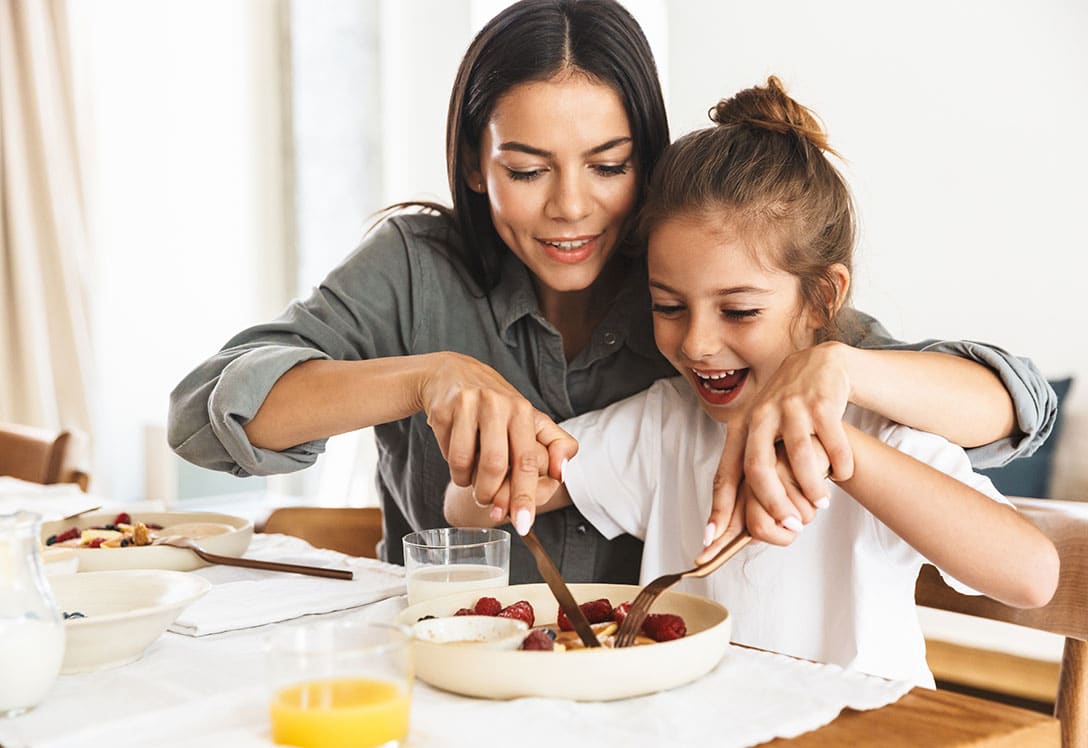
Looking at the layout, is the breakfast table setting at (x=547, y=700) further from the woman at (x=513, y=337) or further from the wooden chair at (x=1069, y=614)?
the wooden chair at (x=1069, y=614)

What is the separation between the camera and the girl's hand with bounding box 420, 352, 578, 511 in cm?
102

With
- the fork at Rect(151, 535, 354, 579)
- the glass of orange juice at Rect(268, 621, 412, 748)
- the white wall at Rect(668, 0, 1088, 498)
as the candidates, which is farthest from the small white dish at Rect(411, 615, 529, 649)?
the white wall at Rect(668, 0, 1088, 498)

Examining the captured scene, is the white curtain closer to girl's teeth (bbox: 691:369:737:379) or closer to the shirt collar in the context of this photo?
the shirt collar

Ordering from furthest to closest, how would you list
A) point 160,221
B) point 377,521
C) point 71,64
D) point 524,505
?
point 160,221, point 71,64, point 377,521, point 524,505

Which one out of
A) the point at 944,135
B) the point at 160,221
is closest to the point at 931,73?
the point at 944,135

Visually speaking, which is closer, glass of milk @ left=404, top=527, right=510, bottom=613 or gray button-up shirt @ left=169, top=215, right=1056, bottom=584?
glass of milk @ left=404, top=527, right=510, bottom=613

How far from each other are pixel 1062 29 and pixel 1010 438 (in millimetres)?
1941

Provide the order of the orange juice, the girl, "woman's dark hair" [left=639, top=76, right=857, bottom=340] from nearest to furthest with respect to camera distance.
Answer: the orange juice < the girl < "woman's dark hair" [left=639, top=76, right=857, bottom=340]

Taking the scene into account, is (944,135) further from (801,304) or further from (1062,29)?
(801,304)

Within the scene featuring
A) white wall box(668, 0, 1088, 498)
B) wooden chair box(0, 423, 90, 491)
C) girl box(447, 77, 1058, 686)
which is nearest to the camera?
girl box(447, 77, 1058, 686)

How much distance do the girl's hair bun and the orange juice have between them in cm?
94

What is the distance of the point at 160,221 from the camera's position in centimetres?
452

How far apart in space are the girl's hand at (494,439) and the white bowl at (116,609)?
26 cm

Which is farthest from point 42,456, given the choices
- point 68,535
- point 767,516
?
point 767,516
